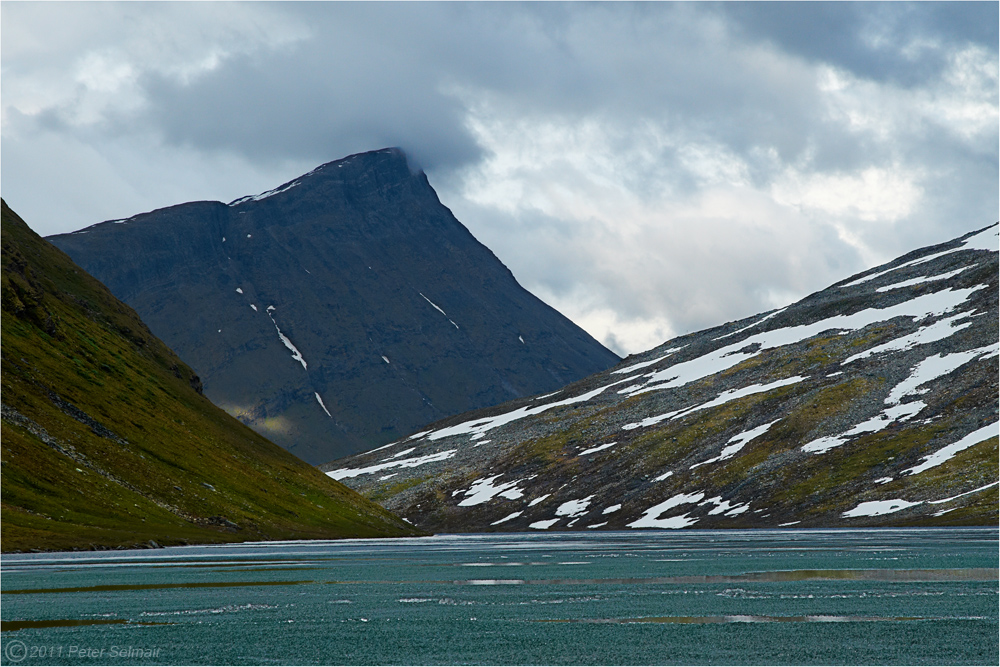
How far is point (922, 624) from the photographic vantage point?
30547 millimetres

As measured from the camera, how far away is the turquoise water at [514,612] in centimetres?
2669

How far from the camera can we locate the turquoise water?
26.7 m

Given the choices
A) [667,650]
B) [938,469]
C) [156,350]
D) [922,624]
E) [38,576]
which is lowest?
[938,469]

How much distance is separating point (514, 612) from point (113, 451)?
3279 inches

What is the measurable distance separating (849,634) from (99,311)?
15492 cm

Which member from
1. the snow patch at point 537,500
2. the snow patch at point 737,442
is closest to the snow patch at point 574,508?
the snow patch at point 537,500

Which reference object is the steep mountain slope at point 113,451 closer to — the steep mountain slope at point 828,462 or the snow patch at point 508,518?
the snow patch at point 508,518

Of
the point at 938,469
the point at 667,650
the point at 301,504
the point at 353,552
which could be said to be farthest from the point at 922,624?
the point at 938,469

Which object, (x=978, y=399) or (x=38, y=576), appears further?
(x=978, y=399)

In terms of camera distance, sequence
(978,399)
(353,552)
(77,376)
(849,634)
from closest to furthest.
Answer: (849,634)
(353,552)
(77,376)
(978,399)

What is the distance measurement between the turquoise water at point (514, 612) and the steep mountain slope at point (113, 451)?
28.2 metres

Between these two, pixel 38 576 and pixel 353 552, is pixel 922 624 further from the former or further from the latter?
pixel 353 552

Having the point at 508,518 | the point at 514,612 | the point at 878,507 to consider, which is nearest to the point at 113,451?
the point at 514,612

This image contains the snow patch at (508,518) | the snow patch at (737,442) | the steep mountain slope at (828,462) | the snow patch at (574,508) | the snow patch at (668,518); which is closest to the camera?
the steep mountain slope at (828,462)
